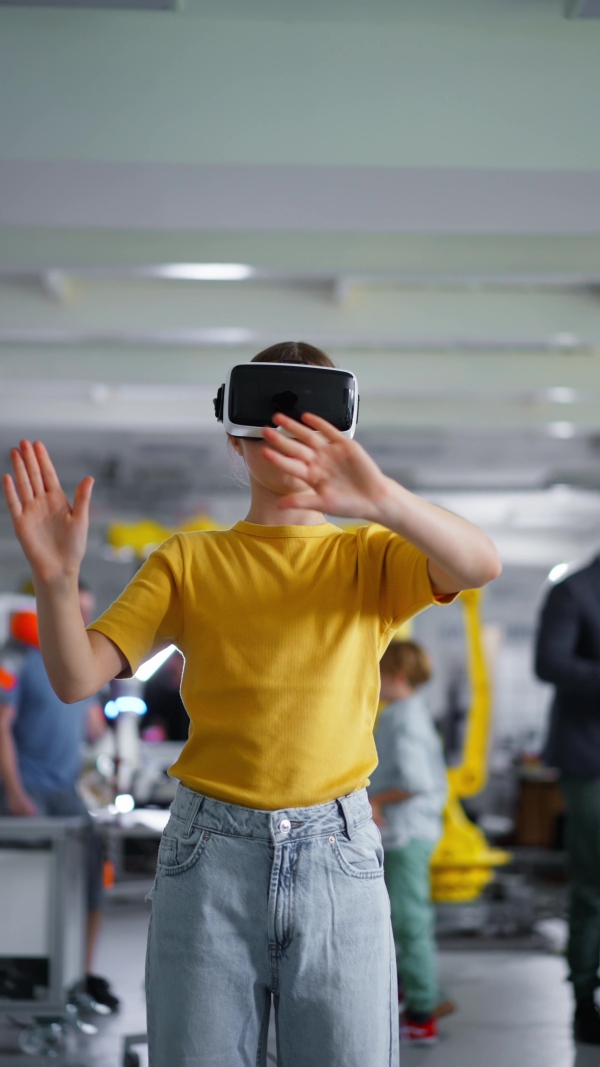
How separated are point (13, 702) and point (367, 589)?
302 centimetres

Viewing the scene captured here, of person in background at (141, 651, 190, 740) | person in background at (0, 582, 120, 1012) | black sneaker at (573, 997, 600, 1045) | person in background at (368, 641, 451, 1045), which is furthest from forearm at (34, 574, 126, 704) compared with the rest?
person in background at (141, 651, 190, 740)

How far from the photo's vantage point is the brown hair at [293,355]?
4.23 ft

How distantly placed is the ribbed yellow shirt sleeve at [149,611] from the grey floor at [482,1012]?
5.57ft

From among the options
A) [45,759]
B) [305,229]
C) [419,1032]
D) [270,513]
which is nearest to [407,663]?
[419,1032]

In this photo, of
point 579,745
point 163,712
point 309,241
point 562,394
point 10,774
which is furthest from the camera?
point 163,712

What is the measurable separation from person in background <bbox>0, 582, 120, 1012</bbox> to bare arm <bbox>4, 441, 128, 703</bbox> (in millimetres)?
2791

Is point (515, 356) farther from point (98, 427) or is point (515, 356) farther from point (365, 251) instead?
point (98, 427)

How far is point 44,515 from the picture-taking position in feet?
3.97

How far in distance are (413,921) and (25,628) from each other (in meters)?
1.70

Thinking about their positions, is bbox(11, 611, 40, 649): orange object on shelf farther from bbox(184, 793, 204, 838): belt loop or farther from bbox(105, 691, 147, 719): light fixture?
bbox(184, 793, 204, 838): belt loop

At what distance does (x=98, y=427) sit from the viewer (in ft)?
23.6

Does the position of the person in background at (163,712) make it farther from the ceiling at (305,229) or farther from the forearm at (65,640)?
the forearm at (65,640)

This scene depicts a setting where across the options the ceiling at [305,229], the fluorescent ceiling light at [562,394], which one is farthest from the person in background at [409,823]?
the fluorescent ceiling light at [562,394]

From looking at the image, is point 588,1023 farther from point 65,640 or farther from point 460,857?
point 65,640
